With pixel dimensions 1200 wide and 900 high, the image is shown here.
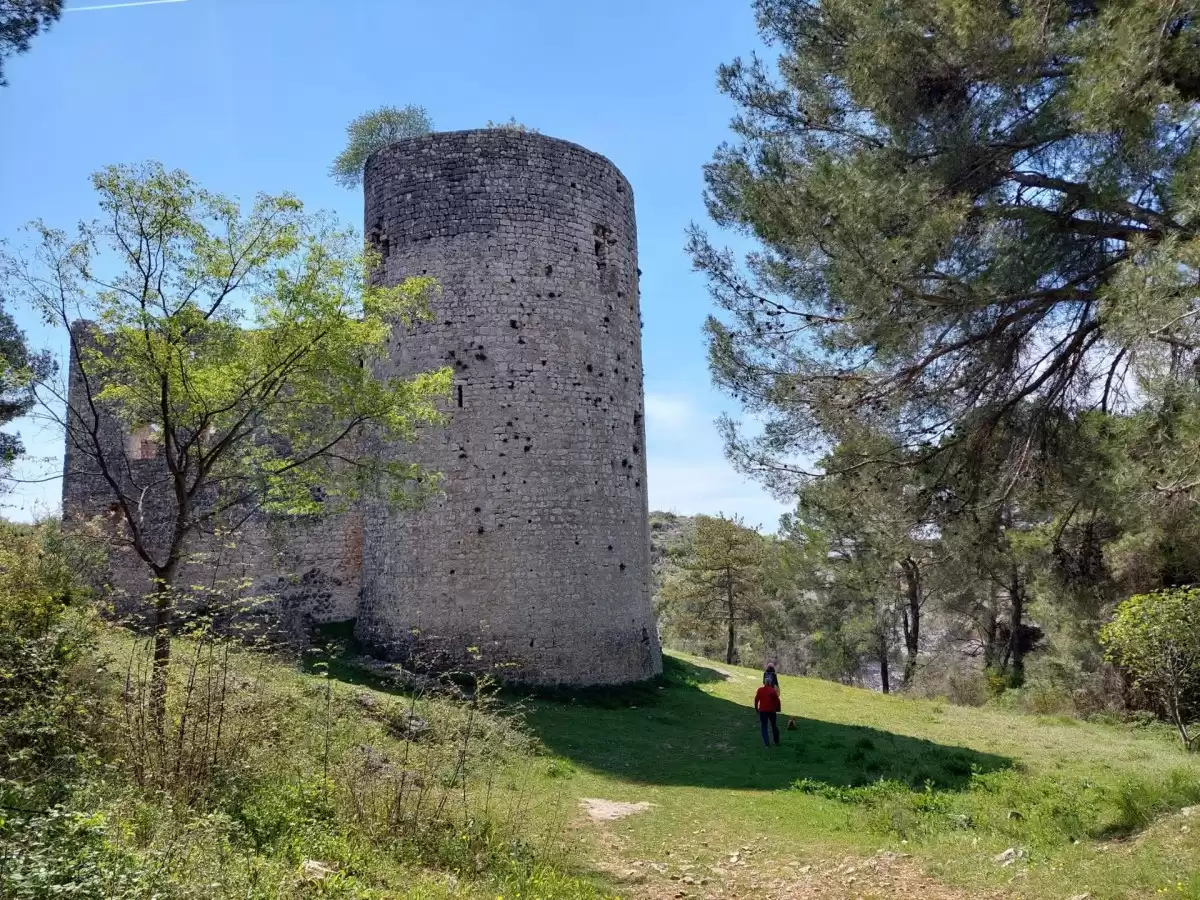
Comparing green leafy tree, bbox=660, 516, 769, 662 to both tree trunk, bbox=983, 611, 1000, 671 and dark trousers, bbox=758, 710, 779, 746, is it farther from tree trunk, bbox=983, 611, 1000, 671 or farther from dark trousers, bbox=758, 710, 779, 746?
dark trousers, bbox=758, 710, 779, 746

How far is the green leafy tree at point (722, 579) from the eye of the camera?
29.6 metres

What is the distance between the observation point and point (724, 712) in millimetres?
14031

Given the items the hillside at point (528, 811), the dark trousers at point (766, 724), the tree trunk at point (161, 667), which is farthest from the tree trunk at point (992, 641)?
the tree trunk at point (161, 667)

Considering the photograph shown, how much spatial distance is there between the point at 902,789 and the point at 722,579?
2113cm

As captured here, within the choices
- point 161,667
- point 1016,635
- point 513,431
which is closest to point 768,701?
point 513,431

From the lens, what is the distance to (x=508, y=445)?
44.8 feet

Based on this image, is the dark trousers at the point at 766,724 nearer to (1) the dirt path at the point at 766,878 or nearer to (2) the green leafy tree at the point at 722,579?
(1) the dirt path at the point at 766,878

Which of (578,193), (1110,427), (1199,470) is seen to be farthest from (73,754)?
(578,193)

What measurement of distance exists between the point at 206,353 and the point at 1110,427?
30.1 feet

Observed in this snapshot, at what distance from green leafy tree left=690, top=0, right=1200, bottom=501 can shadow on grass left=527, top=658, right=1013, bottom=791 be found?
3.62m

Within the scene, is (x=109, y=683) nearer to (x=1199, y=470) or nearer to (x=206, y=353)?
(x=206, y=353)

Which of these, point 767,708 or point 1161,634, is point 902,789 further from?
point 1161,634

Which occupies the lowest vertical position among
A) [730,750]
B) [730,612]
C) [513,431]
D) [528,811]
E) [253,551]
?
[730,750]

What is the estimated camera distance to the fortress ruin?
13.4 metres
